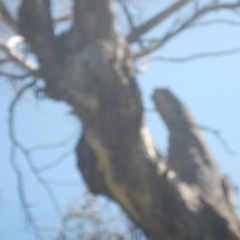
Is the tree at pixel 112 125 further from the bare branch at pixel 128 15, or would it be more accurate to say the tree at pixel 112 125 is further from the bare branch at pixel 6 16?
the bare branch at pixel 128 15

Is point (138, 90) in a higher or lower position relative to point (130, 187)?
higher

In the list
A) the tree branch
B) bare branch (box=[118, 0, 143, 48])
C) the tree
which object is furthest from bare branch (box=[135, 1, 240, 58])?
the tree branch

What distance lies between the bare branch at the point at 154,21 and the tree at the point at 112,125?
576mm

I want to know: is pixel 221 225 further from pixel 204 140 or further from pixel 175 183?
pixel 204 140

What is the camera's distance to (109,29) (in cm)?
275

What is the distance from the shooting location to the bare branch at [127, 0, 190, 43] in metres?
3.26

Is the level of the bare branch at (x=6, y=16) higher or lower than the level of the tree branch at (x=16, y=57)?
higher

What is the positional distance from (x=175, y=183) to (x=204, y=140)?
975 mm

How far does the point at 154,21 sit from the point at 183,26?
1.35 ft

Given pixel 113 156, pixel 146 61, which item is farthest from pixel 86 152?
pixel 146 61

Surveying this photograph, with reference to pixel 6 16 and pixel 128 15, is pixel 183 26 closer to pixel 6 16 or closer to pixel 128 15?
pixel 128 15

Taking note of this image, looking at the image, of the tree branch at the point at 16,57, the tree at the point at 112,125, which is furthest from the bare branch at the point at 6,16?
the tree branch at the point at 16,57

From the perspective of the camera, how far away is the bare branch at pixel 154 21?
10.7 feet

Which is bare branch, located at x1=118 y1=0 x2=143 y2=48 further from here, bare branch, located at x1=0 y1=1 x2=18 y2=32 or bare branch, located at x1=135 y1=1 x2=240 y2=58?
bare branch, located at x1=0 y1=1 x2=18 y2=32
